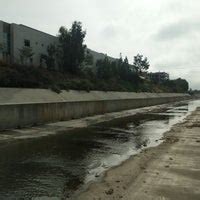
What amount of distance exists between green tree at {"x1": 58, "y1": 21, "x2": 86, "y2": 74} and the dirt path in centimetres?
4271

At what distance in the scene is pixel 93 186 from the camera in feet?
37.9

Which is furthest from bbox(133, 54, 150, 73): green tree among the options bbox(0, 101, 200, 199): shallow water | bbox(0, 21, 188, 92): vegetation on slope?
bbox(0, 101, 200, 199): shallow water

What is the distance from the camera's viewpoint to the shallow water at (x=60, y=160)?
11375 mm

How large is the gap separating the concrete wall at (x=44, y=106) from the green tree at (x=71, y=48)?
6.96 metres

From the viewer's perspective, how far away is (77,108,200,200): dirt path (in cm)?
1042

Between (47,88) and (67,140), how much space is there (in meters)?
20.8

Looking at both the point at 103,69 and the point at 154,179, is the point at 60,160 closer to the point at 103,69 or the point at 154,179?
the point at 154,179

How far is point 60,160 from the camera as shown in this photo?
15.7 meters

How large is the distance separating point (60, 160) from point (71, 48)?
146 feet

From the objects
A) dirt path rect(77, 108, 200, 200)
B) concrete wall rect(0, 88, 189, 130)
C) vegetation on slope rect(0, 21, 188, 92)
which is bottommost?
dirt path rect(77, 108, 200, 200)

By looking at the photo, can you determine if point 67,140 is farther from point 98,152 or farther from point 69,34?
point 69,34

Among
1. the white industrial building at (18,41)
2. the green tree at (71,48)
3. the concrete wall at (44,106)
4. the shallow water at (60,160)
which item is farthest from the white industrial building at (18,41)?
the shallow water at (60,160)

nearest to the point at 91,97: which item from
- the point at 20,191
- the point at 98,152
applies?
the point at 98,152

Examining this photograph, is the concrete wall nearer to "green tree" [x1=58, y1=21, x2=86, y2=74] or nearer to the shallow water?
the shallow water
